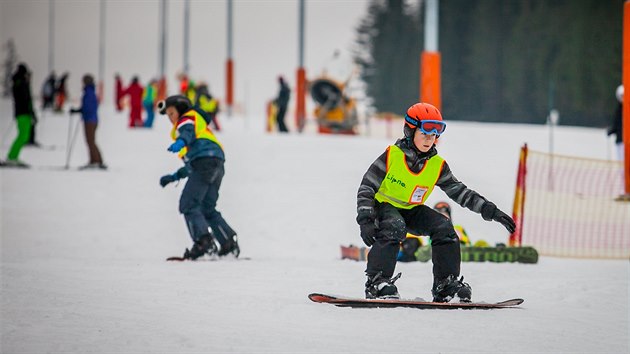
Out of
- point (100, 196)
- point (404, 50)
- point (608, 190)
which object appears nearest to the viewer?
point (100, 196)

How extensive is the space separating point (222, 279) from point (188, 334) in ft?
7.76

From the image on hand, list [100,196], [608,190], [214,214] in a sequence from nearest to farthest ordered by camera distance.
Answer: [214,214], [100,196], [608,190]

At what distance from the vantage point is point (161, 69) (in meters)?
56.0

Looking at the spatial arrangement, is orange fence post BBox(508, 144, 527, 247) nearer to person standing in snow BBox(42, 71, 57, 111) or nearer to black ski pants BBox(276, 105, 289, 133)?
black ski pants BBox(276, 105, 289, 133)

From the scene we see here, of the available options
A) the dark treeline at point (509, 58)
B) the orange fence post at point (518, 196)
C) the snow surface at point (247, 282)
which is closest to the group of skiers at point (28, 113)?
the snow surface at point (247, 282)

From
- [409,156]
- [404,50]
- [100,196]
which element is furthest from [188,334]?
[404,50]

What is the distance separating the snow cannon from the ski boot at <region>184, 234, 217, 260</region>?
22.6 meters

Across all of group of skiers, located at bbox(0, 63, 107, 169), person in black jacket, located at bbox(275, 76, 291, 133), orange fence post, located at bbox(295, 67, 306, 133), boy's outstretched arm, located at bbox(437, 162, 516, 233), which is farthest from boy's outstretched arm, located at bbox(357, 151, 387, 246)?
orange fence post, located at bbox(295, 67, 306, 133)

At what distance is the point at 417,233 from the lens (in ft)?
25.1

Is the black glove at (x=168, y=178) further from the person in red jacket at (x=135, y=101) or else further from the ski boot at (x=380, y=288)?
the person in red jacket at (x=135, y=101)

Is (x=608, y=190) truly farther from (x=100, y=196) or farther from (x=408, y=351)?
(x=408, y=351)

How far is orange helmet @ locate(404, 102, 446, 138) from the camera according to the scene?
7.39 meters

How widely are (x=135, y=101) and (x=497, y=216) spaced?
85.0 ft

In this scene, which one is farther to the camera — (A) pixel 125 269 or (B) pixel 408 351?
(A) pixel 125 269
